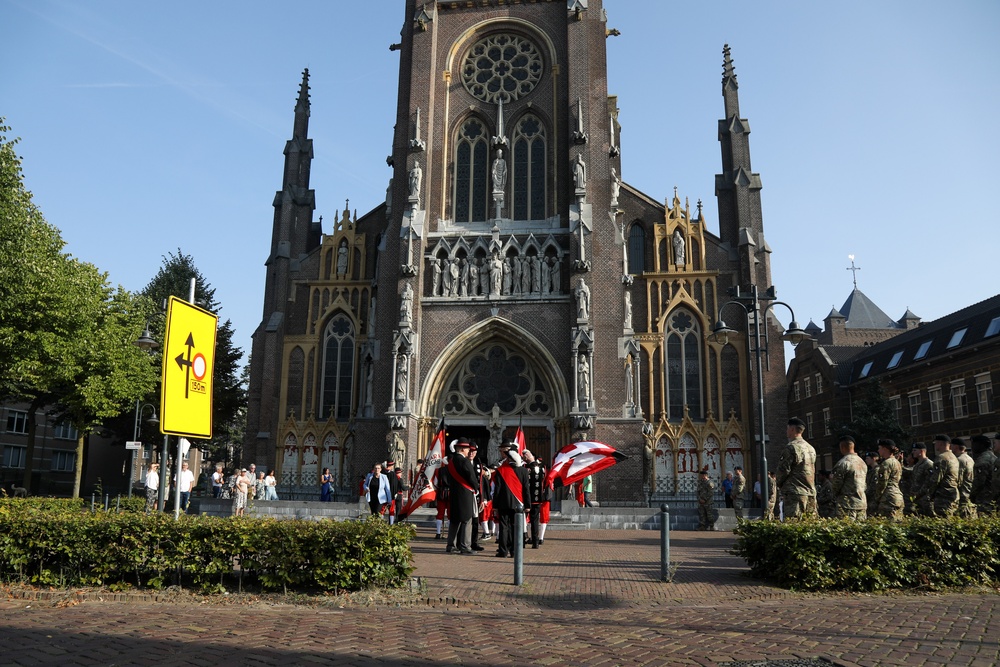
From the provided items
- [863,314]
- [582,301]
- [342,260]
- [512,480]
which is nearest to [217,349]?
[342,260]

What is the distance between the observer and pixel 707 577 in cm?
1061

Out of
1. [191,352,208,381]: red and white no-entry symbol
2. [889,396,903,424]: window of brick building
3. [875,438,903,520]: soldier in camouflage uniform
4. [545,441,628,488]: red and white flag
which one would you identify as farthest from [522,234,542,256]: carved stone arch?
[889,396,903,424]: window of brick building

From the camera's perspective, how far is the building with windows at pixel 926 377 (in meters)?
32.8

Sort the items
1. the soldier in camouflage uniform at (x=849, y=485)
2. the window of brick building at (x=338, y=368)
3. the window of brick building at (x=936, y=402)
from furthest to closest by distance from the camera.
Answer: the window of brick building at (x=936, y=402) → the window of brick building at (x=338, y=368) → the soldier in camouflage uniform at (x=849, y=485)

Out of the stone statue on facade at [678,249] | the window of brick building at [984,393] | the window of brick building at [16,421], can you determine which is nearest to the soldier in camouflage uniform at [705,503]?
the stone statue on facade at [678,249]

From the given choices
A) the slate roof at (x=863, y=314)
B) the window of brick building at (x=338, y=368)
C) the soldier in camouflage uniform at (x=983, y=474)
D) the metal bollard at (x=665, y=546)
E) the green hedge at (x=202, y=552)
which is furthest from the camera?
the slate roof at (x=863, y=314)

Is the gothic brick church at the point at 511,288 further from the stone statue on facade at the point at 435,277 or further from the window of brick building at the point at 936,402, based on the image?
the window of brick building at the point at 936,402

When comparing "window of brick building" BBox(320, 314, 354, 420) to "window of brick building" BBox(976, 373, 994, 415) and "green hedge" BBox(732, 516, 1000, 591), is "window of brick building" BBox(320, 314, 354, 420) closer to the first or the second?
"green hedge" BBox(732, 516, 1000, 591)

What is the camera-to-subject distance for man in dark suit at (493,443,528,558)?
1291cm

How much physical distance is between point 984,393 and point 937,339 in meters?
6.91

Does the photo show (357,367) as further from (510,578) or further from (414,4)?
(510,578)

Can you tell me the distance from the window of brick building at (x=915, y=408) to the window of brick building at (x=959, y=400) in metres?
2.78

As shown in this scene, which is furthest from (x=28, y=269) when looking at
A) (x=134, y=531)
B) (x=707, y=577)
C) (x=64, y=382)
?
(x=707, y=577)

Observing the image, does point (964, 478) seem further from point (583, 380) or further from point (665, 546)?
point (583, 380)
